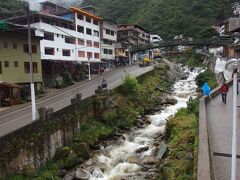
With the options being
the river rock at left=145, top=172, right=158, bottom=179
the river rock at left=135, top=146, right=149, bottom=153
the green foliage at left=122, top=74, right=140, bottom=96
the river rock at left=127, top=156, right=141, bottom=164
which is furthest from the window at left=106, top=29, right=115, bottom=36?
the river rock at left=145, top=172, right=158, bottom=179

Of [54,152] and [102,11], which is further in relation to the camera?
[102,11]

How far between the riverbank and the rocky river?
95cm

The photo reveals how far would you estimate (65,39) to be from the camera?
52094 millimetres

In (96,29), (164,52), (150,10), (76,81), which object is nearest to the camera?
(76,81)

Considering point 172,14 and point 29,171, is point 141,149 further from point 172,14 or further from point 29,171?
point 172,14

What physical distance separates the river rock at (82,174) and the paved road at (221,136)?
830cm

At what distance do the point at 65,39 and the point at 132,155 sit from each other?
34117 mm

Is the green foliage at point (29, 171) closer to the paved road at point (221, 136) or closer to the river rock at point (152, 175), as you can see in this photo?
the river rock at point (152, 175)

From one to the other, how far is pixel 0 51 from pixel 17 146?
20676mm

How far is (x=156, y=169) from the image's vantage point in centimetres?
1917

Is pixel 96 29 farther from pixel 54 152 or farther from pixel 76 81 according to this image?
pixel 54 152

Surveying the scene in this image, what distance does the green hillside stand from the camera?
11469 centimetres

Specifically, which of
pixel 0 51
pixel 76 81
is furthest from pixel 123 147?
pixel 76 81

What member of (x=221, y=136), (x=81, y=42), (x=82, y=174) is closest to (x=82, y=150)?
(x=82, y=174)
